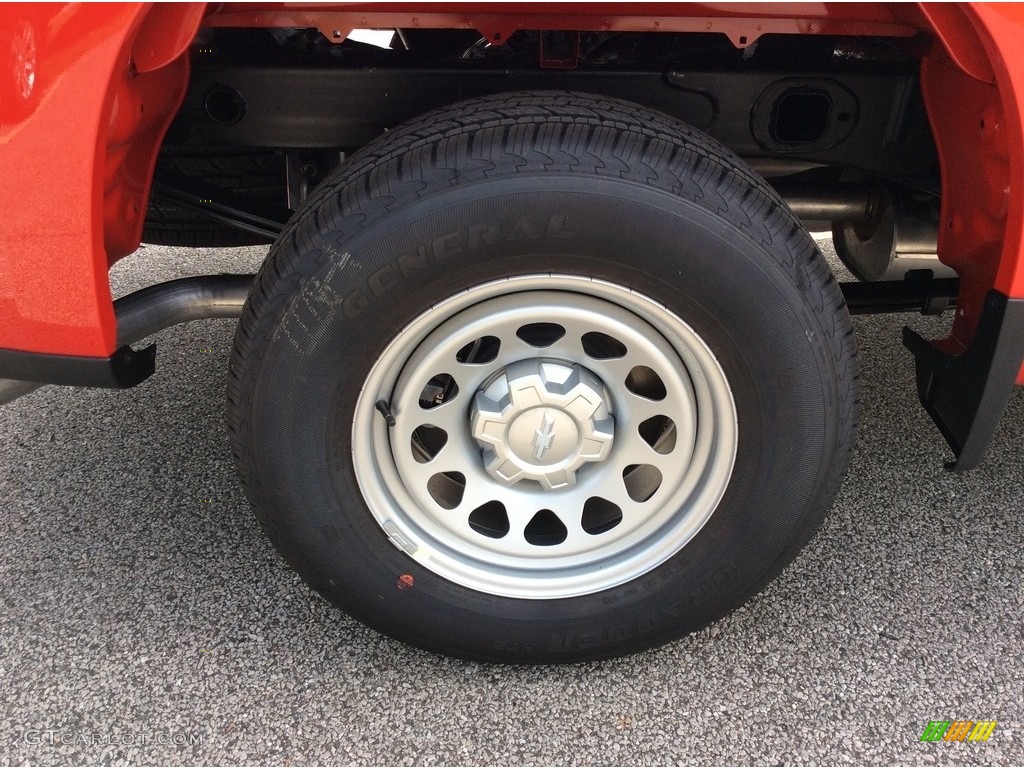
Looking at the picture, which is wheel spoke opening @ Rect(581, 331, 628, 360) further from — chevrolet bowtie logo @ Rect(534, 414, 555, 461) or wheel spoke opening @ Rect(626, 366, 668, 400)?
chevrolet bowtie logo @ Rect(534, 414, 555, 461)

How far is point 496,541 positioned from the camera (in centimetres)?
173

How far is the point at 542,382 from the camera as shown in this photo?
5.31ft

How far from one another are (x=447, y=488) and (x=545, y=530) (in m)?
0.26

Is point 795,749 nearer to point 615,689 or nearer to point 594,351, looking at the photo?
point 615,689

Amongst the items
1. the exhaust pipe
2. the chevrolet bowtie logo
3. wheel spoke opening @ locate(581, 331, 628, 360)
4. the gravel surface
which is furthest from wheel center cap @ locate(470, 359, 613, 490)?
the exhaust pipe

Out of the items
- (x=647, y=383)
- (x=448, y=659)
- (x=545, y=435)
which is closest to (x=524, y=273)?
(x=545, y=435)

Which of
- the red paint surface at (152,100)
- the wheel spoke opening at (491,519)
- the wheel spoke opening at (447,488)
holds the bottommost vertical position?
the wheel spoke opening at (491,519)

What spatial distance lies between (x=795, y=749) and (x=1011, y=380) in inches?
34.3

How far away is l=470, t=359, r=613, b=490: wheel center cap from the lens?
1.62 m

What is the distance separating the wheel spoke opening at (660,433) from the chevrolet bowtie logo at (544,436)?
0.66ft

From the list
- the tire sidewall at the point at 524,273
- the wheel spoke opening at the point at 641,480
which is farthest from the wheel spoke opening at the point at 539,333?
the wheel spoke opening at the point at 641,480

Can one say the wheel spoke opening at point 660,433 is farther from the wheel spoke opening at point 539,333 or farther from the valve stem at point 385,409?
the valve stem at point 385,409

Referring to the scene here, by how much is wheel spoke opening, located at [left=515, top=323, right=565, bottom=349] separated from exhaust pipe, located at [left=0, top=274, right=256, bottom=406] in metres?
0.65

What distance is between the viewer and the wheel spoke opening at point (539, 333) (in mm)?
1690
